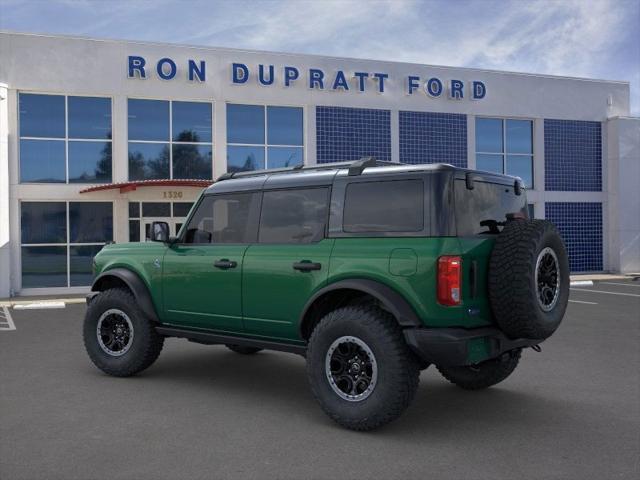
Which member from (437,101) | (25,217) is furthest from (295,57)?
(25,217)

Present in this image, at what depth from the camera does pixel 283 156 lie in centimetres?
2103

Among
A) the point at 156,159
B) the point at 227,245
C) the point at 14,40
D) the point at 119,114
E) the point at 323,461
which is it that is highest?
the point at 14,40

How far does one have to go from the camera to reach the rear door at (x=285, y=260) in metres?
5.51

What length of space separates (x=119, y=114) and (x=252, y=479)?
16.8m

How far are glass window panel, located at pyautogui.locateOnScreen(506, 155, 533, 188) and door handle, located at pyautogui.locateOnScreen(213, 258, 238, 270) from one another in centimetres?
1968

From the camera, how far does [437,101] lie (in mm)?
22688

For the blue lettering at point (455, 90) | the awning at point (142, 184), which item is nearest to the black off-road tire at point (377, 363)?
the awning at point (142, 184)

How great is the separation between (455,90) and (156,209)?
11.1 metres

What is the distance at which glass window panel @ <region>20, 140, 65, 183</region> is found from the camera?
18.6m

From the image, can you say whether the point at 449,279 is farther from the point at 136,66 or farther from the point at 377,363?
the point at 136,66

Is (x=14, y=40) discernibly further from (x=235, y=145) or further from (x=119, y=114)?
(x=235, y=145)

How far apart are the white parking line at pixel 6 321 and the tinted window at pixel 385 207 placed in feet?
28.0

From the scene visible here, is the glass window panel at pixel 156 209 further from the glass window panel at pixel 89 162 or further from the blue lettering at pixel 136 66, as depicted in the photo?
the blue lettering at pixel 136 66

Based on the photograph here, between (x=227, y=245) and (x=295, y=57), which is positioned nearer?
(x=227, y=245)
